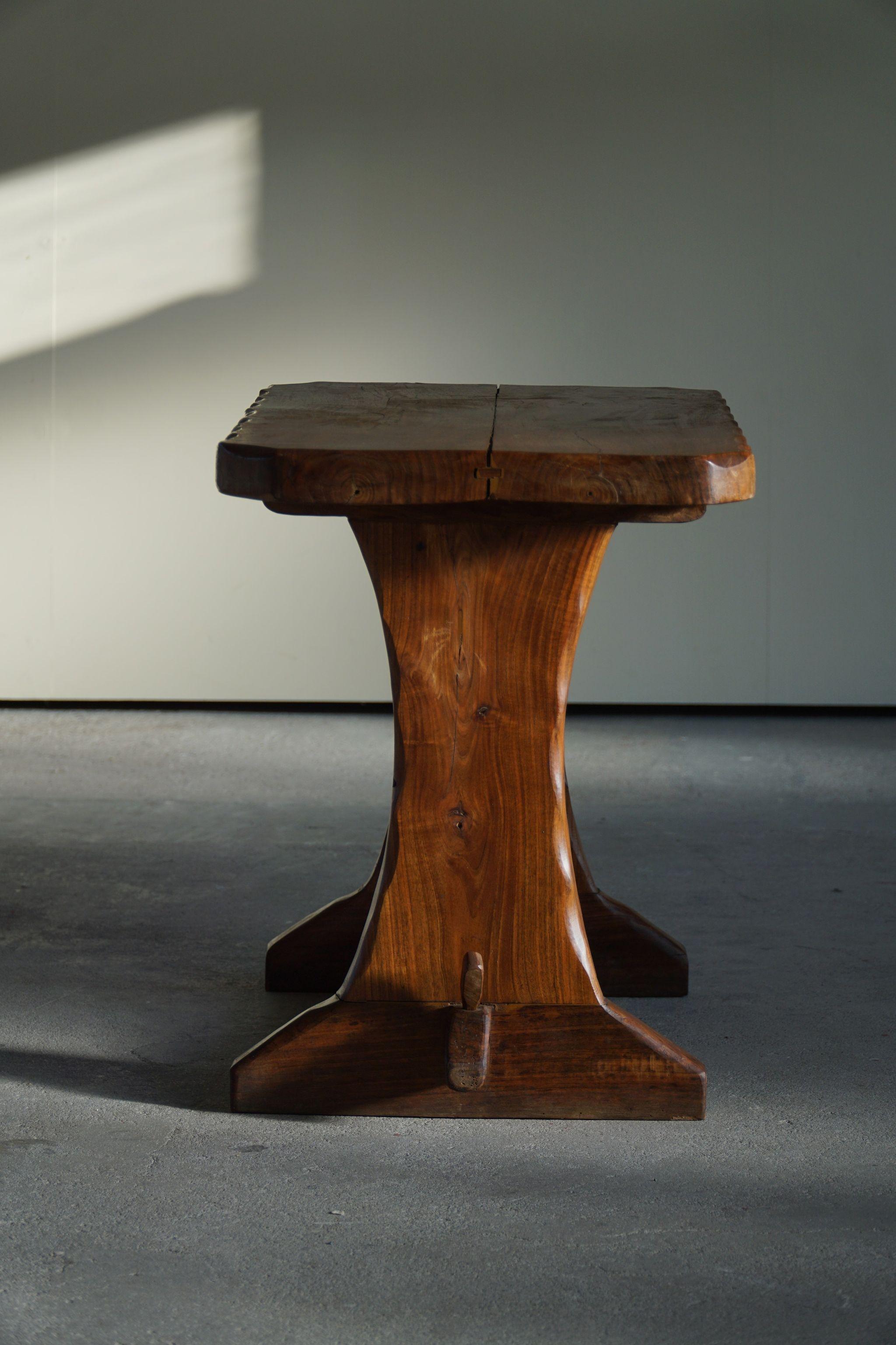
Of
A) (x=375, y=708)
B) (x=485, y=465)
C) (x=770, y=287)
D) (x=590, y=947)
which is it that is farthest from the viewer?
A: (x=375, y=708)

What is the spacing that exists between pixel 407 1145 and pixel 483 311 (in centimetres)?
317

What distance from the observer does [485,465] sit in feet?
4.45

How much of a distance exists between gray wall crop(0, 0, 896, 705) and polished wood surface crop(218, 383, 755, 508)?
9.10 ft

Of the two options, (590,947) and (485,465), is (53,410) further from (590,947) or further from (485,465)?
(485,465)

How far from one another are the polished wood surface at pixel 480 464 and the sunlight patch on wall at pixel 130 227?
2.88 metres

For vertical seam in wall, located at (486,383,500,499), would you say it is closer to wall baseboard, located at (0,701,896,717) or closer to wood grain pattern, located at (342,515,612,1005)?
wood grain pattern, located at (342,515,612,1005)

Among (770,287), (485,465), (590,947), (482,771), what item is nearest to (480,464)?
(485,465)

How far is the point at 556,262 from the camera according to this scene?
421 cm

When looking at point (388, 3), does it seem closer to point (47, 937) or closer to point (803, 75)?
point (803, 75)

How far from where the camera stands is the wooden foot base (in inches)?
61.2

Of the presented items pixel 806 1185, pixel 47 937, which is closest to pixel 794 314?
pixel 47 937

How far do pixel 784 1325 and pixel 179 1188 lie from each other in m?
0.57

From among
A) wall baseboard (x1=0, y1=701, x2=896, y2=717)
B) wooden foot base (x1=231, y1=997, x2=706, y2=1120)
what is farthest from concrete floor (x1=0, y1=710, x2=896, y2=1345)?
wall baseboard (x1=0, y1=701, x2=896, y2=717)

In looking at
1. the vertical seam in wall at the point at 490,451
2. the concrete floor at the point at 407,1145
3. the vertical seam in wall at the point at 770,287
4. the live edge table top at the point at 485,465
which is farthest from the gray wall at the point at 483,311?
the live edge table top at the point at 485,465
